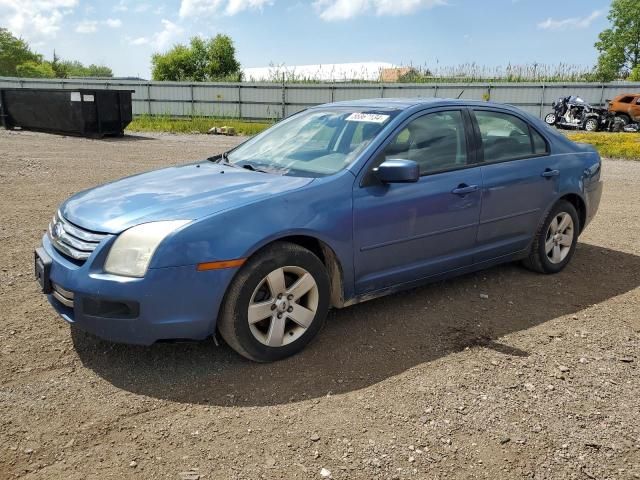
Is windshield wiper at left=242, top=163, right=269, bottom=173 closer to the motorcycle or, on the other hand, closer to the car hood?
the car hood

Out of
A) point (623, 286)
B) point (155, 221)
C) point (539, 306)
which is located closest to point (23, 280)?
point (155, 221)

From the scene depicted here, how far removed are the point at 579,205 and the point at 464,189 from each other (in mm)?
1815

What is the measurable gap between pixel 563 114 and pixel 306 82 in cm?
1373

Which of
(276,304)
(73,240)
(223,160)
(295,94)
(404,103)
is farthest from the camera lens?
(295,94)

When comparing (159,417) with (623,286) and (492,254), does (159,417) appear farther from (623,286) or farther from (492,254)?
(623,286)

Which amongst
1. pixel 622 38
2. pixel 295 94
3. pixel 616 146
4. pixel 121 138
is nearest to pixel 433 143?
pixel 616 146

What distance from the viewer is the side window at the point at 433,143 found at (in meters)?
4.13

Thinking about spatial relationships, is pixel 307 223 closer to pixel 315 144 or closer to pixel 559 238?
pixel 315 144

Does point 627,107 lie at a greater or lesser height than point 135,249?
greater

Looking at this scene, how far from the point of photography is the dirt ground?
2.63 m

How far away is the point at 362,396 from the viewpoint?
3197 mm

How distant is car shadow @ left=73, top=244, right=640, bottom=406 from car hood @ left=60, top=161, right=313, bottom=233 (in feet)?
2.87

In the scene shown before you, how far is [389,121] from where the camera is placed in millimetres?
4152

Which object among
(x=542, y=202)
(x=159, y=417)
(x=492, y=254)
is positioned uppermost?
(x=542, y=202)
